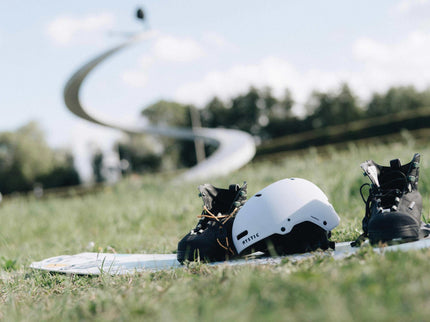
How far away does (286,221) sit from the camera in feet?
8.63

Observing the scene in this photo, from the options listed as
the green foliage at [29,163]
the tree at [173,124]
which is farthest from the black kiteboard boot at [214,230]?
the green foliage at [29,163]

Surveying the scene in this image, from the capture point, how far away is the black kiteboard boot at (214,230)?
281 centimetres

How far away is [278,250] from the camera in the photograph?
269cm

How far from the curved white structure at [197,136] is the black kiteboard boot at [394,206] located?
10.1m

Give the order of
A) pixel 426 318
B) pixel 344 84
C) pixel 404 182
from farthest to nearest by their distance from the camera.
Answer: pixel 344 84 < pixel 404 182 < pixel 426 318

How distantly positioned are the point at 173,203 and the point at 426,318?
5.80m

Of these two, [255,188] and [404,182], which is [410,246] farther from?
[255,188]

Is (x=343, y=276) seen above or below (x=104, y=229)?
above

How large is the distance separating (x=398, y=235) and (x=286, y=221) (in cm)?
67

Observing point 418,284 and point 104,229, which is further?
point 104,229

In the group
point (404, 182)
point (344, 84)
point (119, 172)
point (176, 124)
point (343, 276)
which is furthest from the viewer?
point (176, 124)

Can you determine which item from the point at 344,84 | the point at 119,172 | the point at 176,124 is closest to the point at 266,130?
the point at 344,84

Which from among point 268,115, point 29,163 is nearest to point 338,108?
point 268,115

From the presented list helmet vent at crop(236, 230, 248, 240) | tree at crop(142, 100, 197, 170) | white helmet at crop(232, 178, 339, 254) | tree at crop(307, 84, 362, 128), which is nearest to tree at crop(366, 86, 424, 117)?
tree at crop(307, 84, 362, 128)
